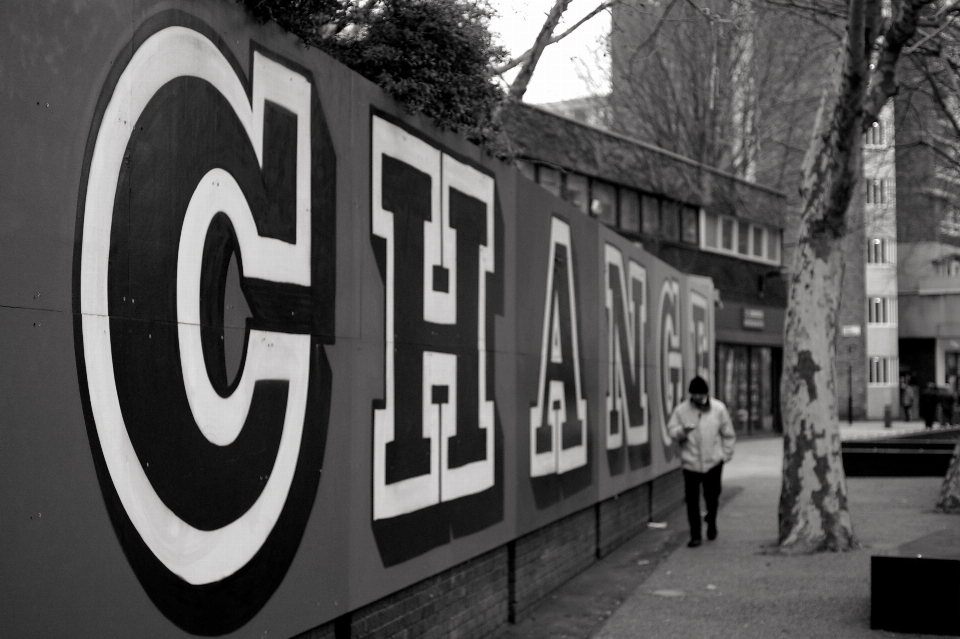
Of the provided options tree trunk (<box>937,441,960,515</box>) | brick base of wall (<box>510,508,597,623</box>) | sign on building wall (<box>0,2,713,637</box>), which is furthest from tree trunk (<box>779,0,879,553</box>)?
sign on building wall (<box>0,2,713,637</box>)

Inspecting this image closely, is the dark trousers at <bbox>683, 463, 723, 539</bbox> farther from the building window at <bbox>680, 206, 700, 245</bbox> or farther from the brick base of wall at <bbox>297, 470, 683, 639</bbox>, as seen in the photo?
the building window at <bbox>680, 206, 700, 245</bbox>

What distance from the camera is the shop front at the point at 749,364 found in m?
39.6

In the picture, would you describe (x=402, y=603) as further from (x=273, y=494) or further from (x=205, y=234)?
(x=205, y=234)

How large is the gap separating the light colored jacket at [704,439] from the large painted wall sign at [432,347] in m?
5.17

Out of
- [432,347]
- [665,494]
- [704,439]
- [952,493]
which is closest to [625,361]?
[704,439]

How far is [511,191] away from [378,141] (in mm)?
2717

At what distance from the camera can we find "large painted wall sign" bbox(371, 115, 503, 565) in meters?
6.68

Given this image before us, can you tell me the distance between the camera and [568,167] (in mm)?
30078

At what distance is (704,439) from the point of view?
13.3 m

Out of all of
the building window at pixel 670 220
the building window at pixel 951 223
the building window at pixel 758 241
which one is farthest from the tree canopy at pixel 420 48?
the building window at pixel 758 241

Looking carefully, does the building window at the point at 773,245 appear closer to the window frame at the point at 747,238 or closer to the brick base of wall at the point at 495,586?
the window frame at the point at 747,238

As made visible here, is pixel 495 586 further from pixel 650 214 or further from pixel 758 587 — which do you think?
pixel 650 214

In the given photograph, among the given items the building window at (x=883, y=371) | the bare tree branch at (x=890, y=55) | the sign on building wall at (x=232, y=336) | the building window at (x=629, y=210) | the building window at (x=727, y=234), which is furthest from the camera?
the building window at (x=883, y=371)

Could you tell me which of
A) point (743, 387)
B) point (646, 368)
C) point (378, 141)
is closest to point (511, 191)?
point (378, 141)
